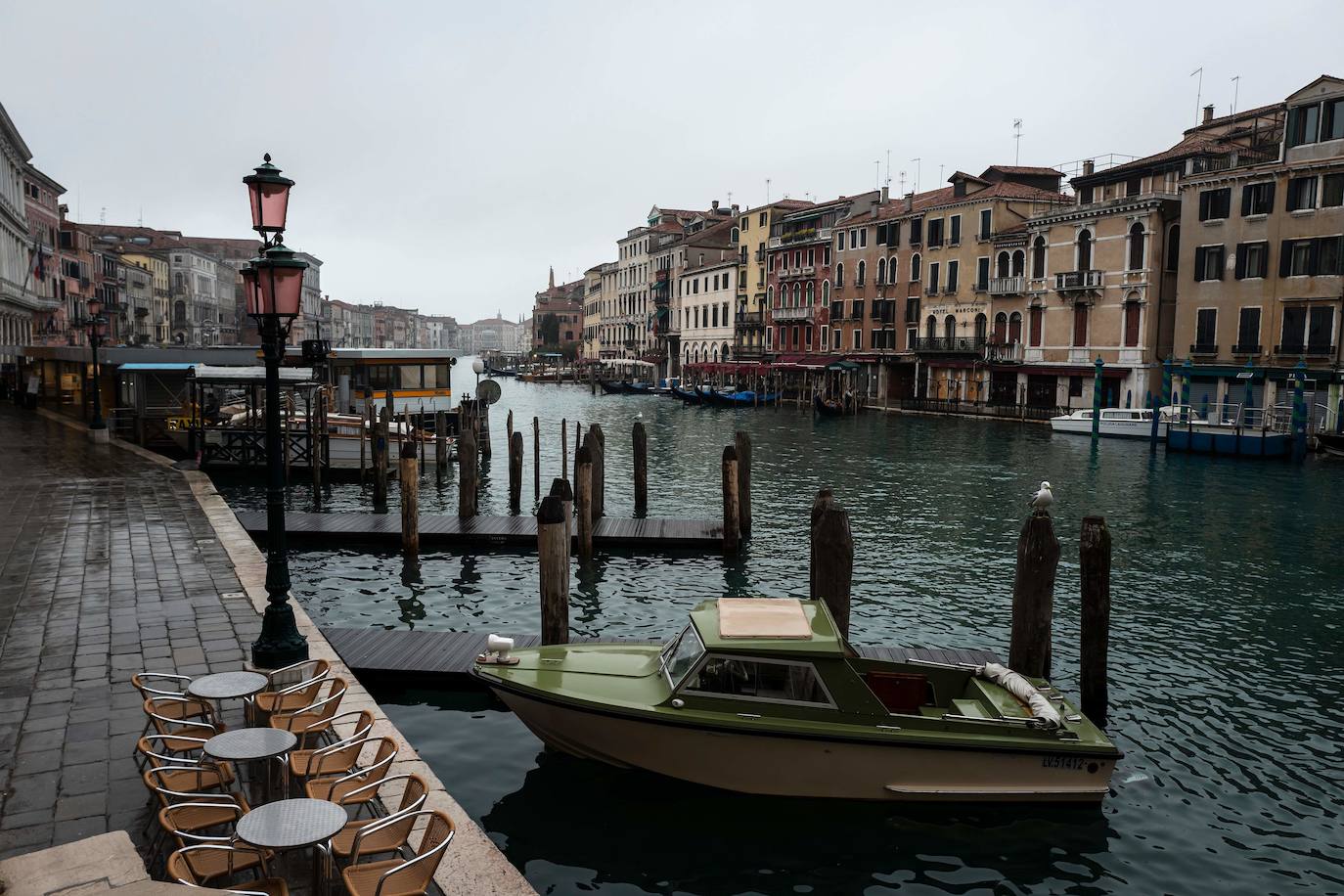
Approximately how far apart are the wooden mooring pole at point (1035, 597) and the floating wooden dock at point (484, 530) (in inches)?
355

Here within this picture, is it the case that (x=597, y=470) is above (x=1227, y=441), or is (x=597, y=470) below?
below

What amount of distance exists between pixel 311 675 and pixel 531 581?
869cm

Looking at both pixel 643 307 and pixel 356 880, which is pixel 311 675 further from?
pixel 643 307

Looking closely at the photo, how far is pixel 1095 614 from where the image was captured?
1026 cm

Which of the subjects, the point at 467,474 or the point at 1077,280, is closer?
the point at 467,474

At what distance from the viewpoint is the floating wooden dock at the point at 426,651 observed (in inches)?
445

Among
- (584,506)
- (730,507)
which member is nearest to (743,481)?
(730,507)

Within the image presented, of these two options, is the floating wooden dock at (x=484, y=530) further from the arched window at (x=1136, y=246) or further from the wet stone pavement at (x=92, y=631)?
the arched window at (x=1136, y=246)

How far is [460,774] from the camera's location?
940 centimetres

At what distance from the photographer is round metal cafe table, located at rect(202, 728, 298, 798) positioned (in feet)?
19.6

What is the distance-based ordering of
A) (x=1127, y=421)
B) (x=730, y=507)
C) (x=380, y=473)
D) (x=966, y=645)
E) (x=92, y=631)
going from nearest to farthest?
(x=92, y=631)
(x=966, y=645)
(x=730, y=507)
(x=380, y=473)
(x=1127, y=421)

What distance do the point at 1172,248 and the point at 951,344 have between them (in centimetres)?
1357

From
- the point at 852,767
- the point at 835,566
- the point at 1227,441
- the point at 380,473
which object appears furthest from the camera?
the point at 1227,441

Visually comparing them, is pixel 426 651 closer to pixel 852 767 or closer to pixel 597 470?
pixel 852 767
